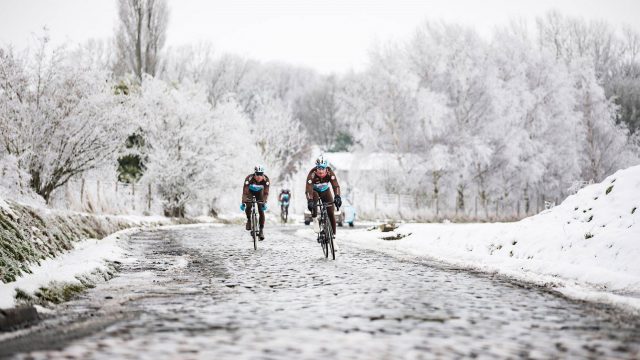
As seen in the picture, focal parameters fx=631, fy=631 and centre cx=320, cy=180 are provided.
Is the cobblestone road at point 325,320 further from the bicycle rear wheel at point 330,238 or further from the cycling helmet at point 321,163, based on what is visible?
the cycling helmet at point 321,163

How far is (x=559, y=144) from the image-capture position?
4453 cm

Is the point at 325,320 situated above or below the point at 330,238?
below

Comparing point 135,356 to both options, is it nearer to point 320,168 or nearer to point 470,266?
point 470,266

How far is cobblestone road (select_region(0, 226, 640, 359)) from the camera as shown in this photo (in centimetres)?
435

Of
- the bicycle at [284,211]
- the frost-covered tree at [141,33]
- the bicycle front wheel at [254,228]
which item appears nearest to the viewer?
the bicycle front wheel at [254,228]

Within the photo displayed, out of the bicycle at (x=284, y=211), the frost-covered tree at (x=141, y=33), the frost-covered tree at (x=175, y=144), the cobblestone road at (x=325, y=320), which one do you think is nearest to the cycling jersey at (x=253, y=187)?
the cobblestone road at (x=325, y=320)

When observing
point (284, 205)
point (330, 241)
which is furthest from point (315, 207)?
point (284, 205)

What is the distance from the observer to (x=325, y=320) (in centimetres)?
547

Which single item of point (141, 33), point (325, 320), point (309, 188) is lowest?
point (325, 320)

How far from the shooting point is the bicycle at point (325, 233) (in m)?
12.1

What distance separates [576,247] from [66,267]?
7.76m

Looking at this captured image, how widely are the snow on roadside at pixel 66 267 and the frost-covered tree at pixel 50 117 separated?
24.4 ft

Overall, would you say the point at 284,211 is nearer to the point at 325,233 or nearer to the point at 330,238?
the point at 325,233

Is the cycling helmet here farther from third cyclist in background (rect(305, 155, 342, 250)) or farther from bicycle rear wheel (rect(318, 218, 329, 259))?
bicycle rear wheel (rect(318, 218, 329, 259))
